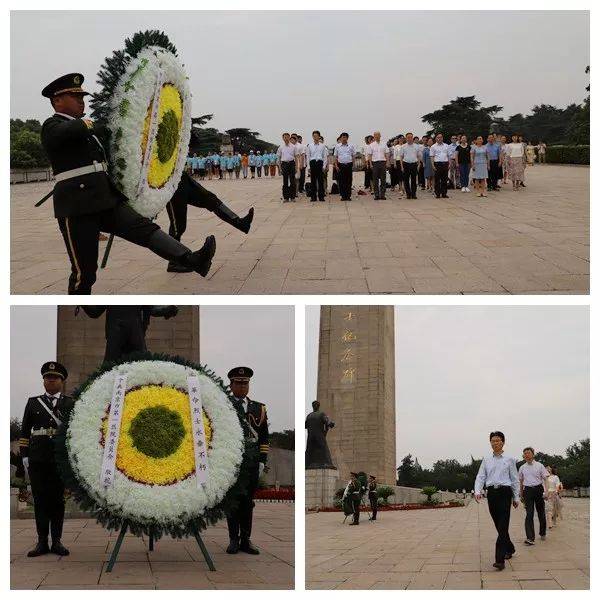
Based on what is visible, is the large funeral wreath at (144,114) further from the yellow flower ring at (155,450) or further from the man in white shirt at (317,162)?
the man in white shirt at (317,162)

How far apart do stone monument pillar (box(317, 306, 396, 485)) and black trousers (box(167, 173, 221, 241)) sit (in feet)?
28.6

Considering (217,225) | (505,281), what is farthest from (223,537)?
(217,225)

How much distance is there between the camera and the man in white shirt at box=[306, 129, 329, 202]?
47.6 feet

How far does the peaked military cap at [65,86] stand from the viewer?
5387 mm

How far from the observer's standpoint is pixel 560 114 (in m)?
43.1

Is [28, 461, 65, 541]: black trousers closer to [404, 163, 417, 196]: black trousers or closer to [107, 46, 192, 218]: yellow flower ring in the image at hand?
[107, 46, 192, 218]: yellow flower ring

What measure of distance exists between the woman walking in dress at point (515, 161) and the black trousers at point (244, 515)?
12746 mm

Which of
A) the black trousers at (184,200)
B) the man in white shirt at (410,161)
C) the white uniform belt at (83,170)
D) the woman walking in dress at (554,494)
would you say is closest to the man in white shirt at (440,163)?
the man in white shirt at (410,161)

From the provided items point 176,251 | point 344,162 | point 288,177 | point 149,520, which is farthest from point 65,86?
point 288,177

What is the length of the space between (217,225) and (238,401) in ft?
22.3

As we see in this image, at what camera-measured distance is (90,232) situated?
5.60 metres

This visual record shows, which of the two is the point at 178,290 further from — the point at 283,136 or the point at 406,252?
the point at 283,136

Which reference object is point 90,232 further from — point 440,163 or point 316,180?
point 440,163

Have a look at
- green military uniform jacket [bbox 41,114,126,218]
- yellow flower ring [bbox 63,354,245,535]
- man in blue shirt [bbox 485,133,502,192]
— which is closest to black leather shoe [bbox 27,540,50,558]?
yellow flower ring [bbox 63,354,245,535]
